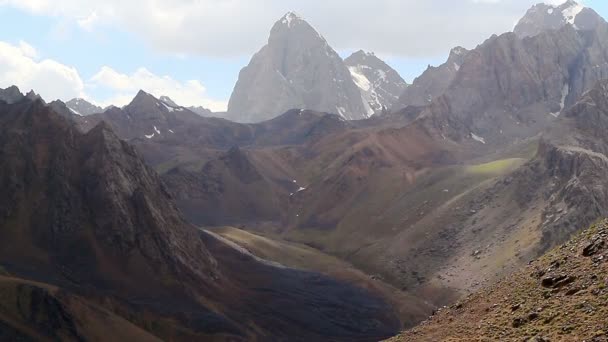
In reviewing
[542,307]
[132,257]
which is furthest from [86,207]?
[542,307]

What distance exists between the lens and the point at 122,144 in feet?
595

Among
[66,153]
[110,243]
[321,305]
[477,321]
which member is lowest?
[321,305]

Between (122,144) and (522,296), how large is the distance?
147 m

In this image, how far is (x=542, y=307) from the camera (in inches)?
1633

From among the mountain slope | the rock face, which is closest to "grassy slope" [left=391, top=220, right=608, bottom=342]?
the mountain slope

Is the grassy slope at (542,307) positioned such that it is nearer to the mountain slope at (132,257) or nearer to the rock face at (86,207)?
the mountain slope at (132,257)

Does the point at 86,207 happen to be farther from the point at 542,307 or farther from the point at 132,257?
the point at 542,307

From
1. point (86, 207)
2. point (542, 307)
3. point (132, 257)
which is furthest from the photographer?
point (86, 207)

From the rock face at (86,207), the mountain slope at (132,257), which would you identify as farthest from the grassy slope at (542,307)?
the rock face at (86,207)

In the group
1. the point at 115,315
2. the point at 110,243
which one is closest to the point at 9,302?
the point at 115,315

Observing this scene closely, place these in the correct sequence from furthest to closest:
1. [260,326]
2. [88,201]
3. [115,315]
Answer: [88,201] < [260,326] < [115,315]

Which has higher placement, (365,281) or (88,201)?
(88,201)

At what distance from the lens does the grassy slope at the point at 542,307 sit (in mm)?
37688

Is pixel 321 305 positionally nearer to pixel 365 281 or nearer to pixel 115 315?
pixel 365 281
